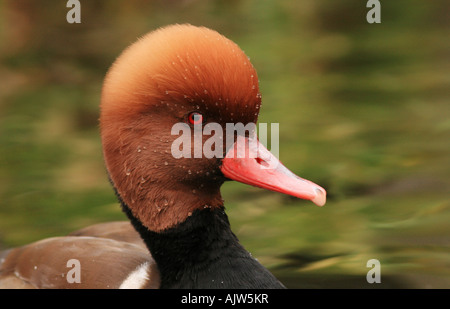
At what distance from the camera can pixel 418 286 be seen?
12.9 ft

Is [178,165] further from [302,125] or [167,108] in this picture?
[302,125]

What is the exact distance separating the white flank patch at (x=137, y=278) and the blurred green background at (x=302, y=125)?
880 millimetres

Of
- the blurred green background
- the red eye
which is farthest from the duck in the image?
the blurred green background

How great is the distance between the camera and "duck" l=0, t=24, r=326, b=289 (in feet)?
10.2

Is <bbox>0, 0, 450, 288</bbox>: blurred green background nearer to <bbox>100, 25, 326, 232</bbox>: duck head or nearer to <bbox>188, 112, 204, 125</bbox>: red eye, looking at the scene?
<bbox>100, 25, 326, 232</bbox>: duck head

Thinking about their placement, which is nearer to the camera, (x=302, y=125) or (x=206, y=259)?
(x=206, y=259)

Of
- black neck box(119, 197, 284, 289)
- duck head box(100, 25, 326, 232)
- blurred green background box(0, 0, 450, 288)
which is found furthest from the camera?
blurred green background box(0, 0, 450, 288)

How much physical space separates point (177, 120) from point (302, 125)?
9.71 feet

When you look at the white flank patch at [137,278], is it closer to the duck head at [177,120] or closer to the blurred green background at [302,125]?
the duck head at [177,120]

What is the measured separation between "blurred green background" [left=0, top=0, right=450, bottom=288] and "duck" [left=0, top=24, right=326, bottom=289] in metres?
0.79

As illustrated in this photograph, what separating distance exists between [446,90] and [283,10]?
91.8 inches

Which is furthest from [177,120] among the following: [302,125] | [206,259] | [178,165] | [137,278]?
[302,125]

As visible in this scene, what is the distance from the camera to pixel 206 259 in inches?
137

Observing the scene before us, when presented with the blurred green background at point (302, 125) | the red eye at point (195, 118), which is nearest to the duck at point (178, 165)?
the red eye at point (195, 118)
